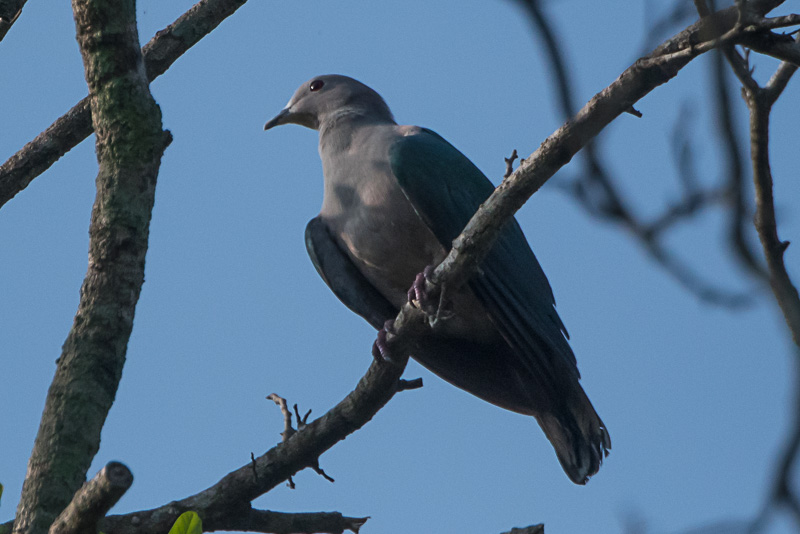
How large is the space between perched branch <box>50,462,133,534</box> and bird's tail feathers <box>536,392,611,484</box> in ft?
9.46

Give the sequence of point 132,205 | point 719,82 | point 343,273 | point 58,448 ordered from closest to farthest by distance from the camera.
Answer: point 719,82
point 58,448
point 132,205
point 343,273

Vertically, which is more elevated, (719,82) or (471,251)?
(471,251)

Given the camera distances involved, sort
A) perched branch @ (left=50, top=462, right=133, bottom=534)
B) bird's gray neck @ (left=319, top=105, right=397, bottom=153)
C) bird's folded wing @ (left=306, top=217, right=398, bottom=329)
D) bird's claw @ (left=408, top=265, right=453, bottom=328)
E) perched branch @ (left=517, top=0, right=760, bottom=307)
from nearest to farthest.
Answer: perched branch @ (left=517, top=0, right=760, bottom=307) → perched branch @ (left=50, top=462, right=133, bottom=534) → bird's claw @ (left=408, top=265, right=453, bottom=328) → bird's folded wing @ (left=306, top=217, right=398, bottom=329) → bird's gray neck @ (left=319, top=105, right=397, bottom=153)

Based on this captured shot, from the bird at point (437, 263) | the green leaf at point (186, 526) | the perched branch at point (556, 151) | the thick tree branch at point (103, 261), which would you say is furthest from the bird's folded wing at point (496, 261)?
the green leaf at point (186, 526)

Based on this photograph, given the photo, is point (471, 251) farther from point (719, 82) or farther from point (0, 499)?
point (719, 82)

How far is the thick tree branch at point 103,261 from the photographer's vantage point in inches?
109

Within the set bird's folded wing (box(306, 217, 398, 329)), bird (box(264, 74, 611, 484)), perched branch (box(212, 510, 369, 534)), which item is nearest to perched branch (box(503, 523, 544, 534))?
perched branch (box(212, 510, 369, 534))

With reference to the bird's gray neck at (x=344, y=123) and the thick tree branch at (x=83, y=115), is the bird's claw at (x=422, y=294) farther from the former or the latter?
the bird's gray neck at (x=344, y=123)

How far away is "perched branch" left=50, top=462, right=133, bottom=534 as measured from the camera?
6.88 feet

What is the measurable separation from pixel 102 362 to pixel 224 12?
7.38 feet

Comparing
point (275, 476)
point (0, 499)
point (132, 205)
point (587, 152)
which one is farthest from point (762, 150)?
point (0, 499)

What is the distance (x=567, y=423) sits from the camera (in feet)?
15.5

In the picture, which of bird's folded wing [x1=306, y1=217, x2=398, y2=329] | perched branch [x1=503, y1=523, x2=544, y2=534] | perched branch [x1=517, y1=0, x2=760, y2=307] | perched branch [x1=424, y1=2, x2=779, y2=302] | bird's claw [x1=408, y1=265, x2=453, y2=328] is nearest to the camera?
perched branch [x1=517, y1=0, x2=760, y2=307]

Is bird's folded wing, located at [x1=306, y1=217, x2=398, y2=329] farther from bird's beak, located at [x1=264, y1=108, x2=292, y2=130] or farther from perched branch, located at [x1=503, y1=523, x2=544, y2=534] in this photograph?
perched branch, located at [x1=503, y1=523, x2=544, y2=534]
